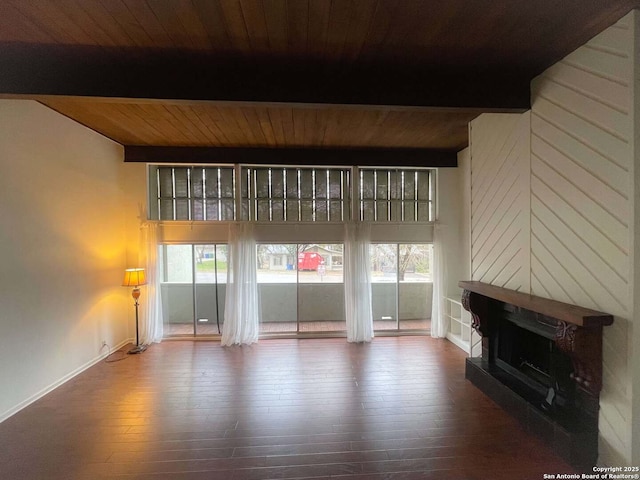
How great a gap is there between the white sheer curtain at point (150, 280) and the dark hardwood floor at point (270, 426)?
34.5 inches

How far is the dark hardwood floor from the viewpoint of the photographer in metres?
2.27

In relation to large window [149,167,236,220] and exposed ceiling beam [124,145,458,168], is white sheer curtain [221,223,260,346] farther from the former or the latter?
exposed ceiling beam [124,145,458,168]

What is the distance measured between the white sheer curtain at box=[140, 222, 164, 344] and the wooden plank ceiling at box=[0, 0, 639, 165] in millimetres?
2395

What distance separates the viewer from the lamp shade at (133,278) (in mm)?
4688

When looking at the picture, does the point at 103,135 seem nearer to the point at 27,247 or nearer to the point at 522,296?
the point at 27,247

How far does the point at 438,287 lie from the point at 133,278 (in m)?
5.37

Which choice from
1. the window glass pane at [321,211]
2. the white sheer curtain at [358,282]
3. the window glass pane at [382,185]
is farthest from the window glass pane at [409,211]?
the window glass pane at [321,211]

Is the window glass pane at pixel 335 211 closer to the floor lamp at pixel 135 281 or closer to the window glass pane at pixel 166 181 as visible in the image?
the window glass pane at pixel 166 181

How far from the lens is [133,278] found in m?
4.71

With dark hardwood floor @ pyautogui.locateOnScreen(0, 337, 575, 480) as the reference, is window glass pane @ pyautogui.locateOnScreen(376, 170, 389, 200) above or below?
above

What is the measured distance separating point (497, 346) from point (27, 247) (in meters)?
5.63

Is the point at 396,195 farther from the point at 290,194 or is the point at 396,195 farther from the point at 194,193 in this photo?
the point at 194,193

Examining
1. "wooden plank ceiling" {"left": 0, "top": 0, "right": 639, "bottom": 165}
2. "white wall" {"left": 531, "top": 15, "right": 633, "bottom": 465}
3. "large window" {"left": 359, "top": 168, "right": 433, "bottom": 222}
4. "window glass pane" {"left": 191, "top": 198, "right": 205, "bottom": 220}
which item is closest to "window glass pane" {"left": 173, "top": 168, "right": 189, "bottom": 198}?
"window glass pane" {"left": 191, "top": 198, "right": 205, "bottom": 220}

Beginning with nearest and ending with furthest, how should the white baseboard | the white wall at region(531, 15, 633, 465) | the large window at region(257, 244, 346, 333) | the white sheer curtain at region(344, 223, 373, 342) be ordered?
the white wall at region(531, 15, 633, 465), the white baseboard, the white sheer curtain at region(344, 223, 373, 342), the large window at region(257, 244, 346, 333)
